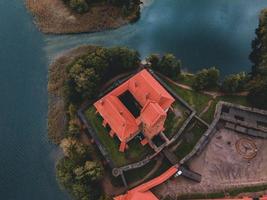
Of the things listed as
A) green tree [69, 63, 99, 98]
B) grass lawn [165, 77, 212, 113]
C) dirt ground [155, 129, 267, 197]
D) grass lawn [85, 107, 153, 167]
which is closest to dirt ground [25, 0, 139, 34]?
green tree [69, 63, 99, 98]

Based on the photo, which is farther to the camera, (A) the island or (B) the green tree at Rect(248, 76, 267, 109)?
(B) the green tree at Rect(248, 76, 267, 109)

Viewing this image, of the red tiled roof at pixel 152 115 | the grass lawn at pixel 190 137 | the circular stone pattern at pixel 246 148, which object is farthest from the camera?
the grass lawn at pixel 190 137

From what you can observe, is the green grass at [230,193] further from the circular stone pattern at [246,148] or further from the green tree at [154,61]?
the green tree at [154,61]

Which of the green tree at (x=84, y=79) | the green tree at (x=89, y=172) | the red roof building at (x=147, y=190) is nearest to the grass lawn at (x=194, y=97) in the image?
the red roof building at (x=147, y=190)

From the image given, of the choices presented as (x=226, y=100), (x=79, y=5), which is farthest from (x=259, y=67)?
(x=79, y=5)

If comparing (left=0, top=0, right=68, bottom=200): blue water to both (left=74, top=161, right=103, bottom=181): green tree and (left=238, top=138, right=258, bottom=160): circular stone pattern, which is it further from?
(left=238, top=138, right=258, bottom=160): circular stone pattern
